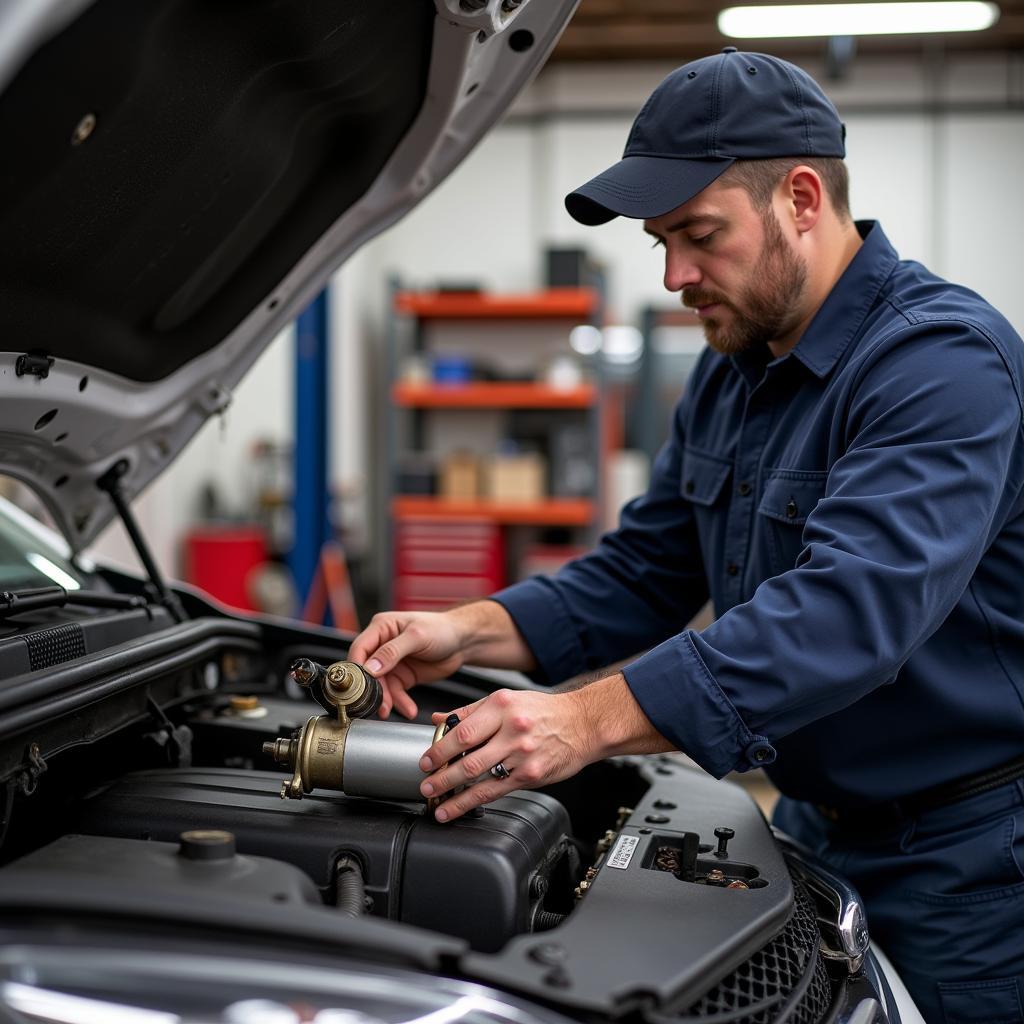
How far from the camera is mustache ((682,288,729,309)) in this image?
4.67ft

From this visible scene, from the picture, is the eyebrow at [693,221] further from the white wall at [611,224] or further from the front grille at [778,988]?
the white wall at [611,224]

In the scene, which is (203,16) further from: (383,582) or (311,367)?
(383,582)

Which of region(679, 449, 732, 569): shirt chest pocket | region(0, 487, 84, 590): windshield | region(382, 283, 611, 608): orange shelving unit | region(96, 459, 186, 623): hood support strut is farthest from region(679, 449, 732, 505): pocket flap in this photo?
region(382, 283, 611, 608): orange shelving unit

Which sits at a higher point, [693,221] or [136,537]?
[693,221]

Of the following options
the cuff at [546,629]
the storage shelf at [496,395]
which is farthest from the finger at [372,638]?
the storage shelf at [496,395]

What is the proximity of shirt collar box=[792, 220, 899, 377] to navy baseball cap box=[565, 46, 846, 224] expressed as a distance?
0.46 feet

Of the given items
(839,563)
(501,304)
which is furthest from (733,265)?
(501,304)

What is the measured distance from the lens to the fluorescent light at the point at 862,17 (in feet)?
16.1

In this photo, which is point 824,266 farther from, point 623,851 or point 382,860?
point 382,860

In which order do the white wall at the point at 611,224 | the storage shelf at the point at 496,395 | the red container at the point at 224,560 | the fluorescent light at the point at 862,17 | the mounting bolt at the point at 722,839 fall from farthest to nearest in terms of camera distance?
the white wall at the point at 611,224
the storage shelf at the point at 496,395
the red container at the point at 224,560
the fluorescent light at the point at 862,17
the mounting bolt at the point at 722,839

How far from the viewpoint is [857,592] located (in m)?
1.10

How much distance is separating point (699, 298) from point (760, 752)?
61 centimetres

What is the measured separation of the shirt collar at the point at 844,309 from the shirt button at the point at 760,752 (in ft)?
1.66

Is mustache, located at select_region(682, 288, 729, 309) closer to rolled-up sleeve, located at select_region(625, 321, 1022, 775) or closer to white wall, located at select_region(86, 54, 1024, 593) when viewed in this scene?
rolled-up sleeve, located at select_region(625, 321, 1022, 775)
